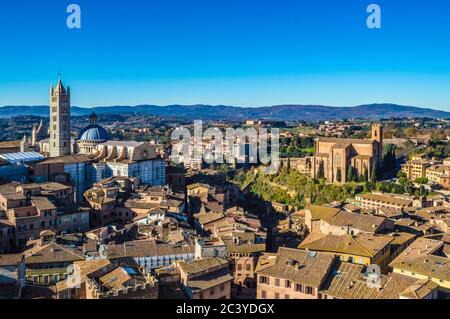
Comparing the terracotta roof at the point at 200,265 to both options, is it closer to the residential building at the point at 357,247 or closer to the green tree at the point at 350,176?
the residential building at the point at 357,247

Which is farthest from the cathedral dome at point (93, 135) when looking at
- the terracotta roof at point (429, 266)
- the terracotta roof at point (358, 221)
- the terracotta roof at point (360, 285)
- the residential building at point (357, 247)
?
the terracotta roof at point (360, 285)

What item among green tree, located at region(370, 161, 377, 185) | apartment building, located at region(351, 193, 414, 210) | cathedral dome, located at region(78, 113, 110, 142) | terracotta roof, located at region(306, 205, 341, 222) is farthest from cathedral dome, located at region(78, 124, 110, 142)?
green tree, located at region(370, 161, 377, 185)

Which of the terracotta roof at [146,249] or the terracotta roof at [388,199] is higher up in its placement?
the terracotta roof at [146,249]

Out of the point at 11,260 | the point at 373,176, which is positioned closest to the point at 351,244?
the point at 11,260

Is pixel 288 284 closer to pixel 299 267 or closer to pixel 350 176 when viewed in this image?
pixel 299 267

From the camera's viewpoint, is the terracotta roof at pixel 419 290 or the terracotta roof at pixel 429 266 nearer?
the terracotta roof at pixel 419 290

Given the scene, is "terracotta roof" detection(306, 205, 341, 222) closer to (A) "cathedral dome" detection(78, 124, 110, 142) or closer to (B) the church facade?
(B) the church facade
